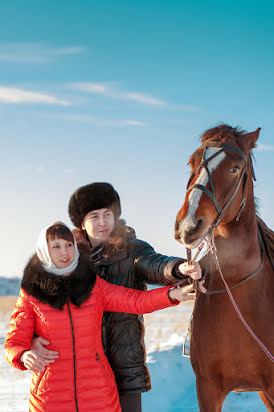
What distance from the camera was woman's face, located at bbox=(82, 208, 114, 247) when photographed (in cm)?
340

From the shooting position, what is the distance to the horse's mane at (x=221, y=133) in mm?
3070

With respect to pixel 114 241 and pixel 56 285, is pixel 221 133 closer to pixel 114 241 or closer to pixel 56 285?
pixel 114 241

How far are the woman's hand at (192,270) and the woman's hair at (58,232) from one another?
696mm

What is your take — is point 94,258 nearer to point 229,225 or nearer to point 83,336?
point 83,336

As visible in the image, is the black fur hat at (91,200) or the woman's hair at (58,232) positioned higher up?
the black fur hat at (91,200)

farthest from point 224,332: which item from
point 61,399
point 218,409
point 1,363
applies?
point 1,363

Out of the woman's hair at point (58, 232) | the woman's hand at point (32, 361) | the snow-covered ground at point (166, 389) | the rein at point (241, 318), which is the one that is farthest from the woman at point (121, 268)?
the snow-covered ground at point (166, 389)

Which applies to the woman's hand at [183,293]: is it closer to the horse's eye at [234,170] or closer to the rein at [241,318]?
the rein at [241,318]

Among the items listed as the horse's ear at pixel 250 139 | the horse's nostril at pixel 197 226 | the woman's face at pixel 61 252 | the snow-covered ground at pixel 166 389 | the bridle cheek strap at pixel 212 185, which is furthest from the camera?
the snow-covered ground at pixel 166 389

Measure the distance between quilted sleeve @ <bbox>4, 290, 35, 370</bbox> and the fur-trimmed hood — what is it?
0.09 m

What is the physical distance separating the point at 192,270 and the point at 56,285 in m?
0.82

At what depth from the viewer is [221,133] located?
309 centimetres

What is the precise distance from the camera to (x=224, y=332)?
10.4 feet

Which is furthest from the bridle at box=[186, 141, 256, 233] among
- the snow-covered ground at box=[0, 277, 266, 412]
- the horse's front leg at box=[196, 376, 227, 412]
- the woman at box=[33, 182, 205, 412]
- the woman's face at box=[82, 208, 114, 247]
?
the snow-covered ground at box=[0, 277, 266, 412]
